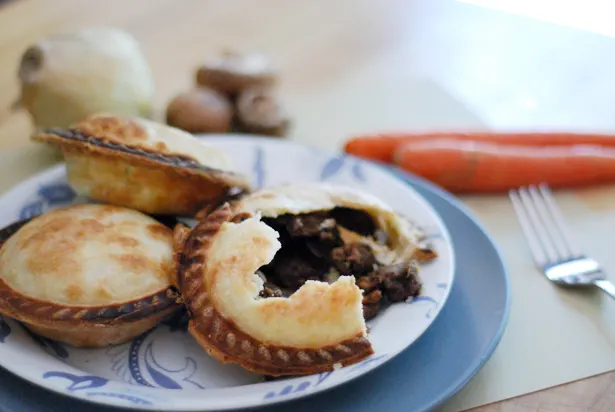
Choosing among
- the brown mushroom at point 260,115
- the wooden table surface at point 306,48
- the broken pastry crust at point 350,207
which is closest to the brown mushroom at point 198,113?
the brown mushroom at point 260,115

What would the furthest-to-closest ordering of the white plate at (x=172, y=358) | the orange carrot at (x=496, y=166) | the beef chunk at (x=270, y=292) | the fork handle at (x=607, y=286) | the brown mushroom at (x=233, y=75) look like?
the brown mushroom at (x=233, y=75)
the orange carrot at (x=496, y=166)
the fork handle at (x=607, y=286)
the beef chunk at (x=270, y=292)
the white plate at (x=172, y=358)

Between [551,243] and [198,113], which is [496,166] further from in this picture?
[198,113]

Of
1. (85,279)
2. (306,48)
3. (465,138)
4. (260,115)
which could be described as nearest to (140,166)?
(85,279)

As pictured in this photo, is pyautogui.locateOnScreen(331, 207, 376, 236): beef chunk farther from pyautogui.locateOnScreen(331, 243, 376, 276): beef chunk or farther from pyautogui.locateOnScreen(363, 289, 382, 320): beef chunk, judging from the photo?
pyautogui.locateOnScreen(363, 289, 382, 320): beef chunk

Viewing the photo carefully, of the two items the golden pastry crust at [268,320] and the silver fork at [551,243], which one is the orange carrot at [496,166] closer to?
the silver fork at [551,243]

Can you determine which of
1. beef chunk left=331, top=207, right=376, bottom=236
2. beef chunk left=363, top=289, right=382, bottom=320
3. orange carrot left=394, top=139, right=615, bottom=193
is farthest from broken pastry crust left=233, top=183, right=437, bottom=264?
orange carrot left=394, top=139, right=615, bottom=193

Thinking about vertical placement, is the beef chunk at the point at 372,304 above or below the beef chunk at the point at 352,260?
below

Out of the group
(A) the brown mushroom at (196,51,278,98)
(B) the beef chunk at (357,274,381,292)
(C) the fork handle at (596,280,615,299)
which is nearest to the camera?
(B) the beef chunk at (357,274,381,292)

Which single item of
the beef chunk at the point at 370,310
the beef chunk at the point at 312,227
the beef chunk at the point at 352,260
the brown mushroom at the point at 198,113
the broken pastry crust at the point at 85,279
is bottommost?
the beef chunk at the point at 370,310
